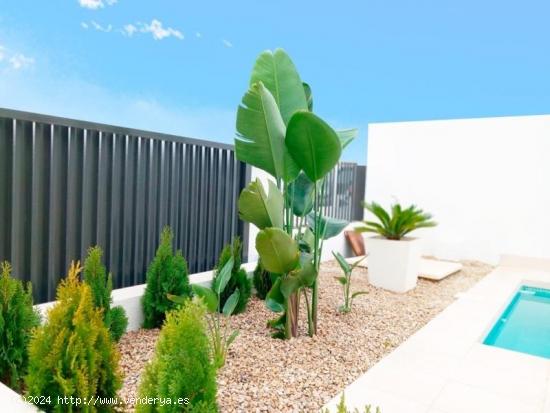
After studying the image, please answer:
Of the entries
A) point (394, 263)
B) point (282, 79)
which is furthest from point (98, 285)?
point (394, 263)

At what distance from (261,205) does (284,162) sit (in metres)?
0.41

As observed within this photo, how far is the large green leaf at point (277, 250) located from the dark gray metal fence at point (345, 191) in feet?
16.7

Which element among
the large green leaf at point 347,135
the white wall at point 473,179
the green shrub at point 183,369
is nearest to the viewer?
the green shrub at point 183,369

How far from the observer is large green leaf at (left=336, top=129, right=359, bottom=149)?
3026 mm

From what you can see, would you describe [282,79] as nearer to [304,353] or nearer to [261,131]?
[261,131]

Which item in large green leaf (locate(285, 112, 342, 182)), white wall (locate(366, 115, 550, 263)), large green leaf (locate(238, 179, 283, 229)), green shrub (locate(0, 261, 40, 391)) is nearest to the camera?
green shrub (locate(0, 261, 40, 391))

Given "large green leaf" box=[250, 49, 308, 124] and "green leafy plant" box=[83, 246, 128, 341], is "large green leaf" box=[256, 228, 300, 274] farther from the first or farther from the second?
"green leafy plant" box=[83, 246, 128, 341]

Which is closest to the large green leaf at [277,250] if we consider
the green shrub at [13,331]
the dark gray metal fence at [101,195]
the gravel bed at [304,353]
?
the gravel bed at [304,353]

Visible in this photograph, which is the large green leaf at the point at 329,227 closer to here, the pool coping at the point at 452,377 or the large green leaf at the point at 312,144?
the large green leaf at the point at 312,144

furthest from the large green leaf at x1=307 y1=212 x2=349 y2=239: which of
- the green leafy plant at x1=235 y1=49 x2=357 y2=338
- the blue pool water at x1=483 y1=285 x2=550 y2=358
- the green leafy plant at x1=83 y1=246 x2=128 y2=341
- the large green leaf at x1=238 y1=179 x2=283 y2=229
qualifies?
the blue pool water at x1=483 y1=285 x2=550 y2=358

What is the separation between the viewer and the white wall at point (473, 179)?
7.38m

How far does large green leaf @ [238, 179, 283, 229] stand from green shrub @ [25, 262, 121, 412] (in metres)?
1.21

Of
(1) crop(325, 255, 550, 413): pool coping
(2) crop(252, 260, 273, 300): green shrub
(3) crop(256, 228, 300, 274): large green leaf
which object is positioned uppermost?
(3) crop(256, 228, 300, 274): large green leaf

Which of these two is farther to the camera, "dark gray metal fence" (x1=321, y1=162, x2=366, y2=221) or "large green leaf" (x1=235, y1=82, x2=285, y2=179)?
"dark gray metal fence" (x1=321, y1=162, x2=366, y2=221)
